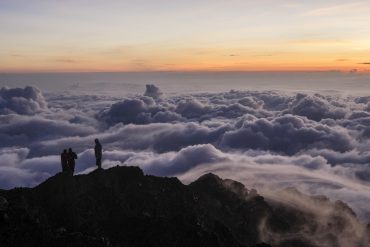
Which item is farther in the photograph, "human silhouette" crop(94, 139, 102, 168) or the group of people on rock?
"human silhouette" crop(94, 139, 102, 168)

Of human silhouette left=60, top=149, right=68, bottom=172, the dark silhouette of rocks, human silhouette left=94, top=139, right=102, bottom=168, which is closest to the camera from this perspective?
the dark silhouette of rocks

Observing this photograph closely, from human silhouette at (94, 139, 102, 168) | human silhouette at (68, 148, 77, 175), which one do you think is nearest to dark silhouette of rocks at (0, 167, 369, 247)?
human silhouette at (68, 148, 77, 175)

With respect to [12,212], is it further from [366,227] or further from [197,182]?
[366,227]

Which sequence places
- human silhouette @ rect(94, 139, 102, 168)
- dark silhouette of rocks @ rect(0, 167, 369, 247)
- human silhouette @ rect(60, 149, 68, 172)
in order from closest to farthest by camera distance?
dark silhouette of rocks @ rect(0, 167, 369, 247)
human silhouette @ rect(60, 149, 68, 172)
human silhouette @ rect(94, 139, 102, 168)

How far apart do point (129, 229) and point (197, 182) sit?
3856 centimetres

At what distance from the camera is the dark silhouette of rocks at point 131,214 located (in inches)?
2136

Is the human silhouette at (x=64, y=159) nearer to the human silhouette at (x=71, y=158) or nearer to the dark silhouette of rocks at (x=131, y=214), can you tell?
the human silhouette at (x=71, y=158)

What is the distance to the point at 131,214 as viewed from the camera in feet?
252

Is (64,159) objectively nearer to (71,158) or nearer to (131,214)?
(71,158)

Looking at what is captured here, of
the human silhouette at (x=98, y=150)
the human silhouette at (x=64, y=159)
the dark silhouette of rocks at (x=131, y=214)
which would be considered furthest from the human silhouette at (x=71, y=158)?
the human silhouette at (x=98, y=150)

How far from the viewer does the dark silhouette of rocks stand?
5425cm

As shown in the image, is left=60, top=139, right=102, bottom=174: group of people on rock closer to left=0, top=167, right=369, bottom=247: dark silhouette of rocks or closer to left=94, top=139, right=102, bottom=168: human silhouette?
left=0, top=167, right=369, bottom=247: dark silhouette of rocks

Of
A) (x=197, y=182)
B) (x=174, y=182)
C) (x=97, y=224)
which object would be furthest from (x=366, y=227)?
(x=97, y=224)

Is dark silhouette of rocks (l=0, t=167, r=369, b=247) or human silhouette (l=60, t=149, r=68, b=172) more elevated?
human silhouette (l=60, t=149, r=68, b=172)
